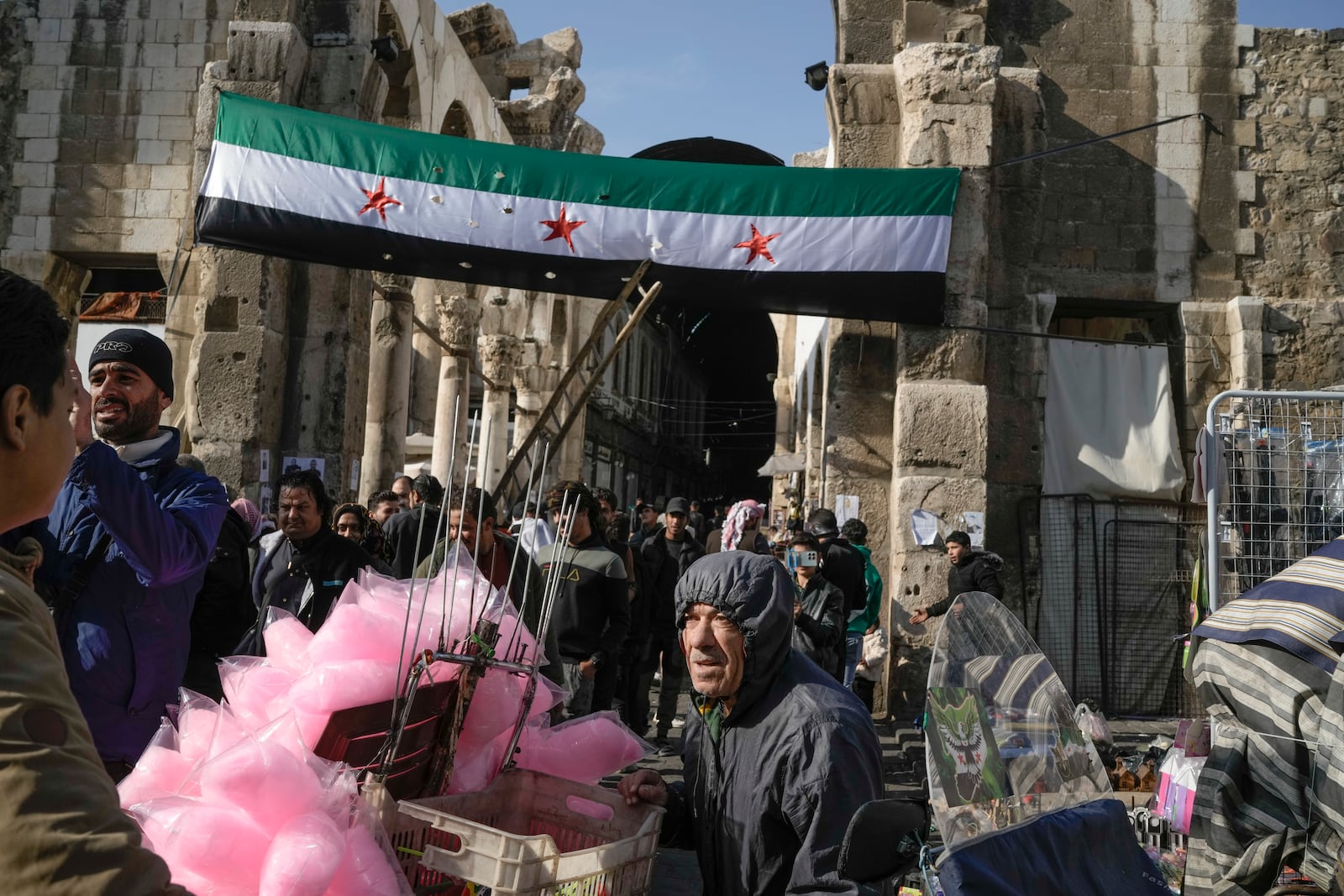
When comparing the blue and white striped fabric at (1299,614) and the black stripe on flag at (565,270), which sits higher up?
the black stripe on flag at (565,270)

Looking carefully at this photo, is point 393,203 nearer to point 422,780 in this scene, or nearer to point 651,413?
point 422,780

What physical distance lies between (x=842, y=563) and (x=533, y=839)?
6114 millimetres

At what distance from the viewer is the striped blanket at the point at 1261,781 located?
2.77m

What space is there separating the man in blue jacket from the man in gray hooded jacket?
1.25m

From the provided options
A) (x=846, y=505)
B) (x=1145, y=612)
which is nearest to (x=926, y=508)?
(x=846, y=505)

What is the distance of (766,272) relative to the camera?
8.68 m

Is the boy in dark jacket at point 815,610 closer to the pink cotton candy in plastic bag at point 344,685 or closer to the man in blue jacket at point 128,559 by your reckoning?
the man in blue jacket at point 128,559

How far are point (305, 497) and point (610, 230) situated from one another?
15.7ft

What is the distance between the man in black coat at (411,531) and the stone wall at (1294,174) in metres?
7.56

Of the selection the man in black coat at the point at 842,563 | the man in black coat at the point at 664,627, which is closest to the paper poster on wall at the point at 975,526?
the man in black coat at the point at 842,563

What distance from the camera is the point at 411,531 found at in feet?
21.9

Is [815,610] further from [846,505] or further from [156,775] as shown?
[156,775]

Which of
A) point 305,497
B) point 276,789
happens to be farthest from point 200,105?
point 276,789

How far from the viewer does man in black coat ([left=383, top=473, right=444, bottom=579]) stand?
616cm
